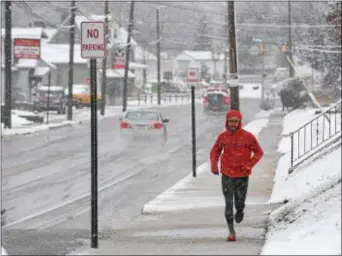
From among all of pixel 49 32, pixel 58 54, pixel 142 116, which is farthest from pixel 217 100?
pixel 49 32

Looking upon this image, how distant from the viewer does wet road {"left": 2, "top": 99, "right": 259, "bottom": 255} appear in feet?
35.6

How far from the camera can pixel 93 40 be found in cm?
885

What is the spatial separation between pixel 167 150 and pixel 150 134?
3.21 m

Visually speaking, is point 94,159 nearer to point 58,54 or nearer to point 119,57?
point 119,57

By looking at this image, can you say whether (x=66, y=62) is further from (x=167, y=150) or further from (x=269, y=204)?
(x=269, y=204)

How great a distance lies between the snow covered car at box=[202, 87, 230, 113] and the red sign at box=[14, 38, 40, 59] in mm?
20768

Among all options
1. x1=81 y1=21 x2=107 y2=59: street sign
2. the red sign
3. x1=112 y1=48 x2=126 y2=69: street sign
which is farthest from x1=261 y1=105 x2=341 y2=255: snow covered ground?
x1=112 y1=48 x2=126 y2=69: street sign

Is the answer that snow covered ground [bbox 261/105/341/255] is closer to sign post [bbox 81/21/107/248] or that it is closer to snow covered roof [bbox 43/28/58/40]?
sign post [bbox 81/21/107/248]

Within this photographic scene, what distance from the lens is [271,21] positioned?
57812mm

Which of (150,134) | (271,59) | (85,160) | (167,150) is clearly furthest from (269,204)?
(271,59)

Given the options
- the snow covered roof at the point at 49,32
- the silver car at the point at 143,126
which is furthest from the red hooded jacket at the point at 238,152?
the snow covered roof at the point at 49,32

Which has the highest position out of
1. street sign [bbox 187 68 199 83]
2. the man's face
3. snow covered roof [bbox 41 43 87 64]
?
snow covered roof [bbox 41 43 87 64]

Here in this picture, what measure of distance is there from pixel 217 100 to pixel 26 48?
22.3 m

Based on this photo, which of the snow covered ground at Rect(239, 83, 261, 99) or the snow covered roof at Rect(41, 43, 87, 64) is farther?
the snow covered ground at Rect(239, 83, 261, 99)
